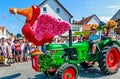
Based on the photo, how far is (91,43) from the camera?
33.8 feet

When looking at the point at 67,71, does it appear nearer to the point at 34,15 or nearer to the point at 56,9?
the point at 34,15

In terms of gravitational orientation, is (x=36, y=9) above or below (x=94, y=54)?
above

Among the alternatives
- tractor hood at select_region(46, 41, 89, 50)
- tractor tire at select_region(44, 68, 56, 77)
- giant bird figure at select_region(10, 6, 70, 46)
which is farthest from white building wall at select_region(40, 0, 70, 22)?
giant bird figure at select_region(10, 6, 70, 46)

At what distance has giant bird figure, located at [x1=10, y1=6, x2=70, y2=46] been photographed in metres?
8.62

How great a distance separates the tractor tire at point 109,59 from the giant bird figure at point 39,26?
207 cm

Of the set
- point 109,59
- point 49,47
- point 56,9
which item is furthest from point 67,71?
point 56,9

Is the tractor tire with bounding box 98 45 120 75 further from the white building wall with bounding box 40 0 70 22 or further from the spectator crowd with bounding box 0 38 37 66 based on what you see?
the white building wall with bounding box 40 0 70 22

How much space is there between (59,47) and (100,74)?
87.9 inches

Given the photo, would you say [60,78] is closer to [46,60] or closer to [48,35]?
[46,60]

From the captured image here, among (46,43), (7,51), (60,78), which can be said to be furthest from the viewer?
(7,51)

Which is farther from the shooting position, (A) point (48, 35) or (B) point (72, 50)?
(B) point (72, 50)

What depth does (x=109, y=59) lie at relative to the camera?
10.6 metres

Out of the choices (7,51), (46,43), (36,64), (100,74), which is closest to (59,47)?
(46,43)

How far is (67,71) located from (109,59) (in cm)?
247
